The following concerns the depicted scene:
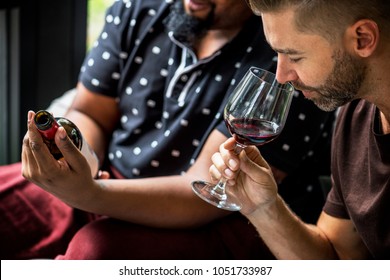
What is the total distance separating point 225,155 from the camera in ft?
4.72

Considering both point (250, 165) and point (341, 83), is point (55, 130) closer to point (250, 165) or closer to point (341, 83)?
point (250, 165)

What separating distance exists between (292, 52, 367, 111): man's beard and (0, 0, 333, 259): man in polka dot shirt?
0.32 meters

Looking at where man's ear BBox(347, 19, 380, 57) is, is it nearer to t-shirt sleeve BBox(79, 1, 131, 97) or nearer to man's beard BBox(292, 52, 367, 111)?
man's beard BBox(292, 52, 367, 111)

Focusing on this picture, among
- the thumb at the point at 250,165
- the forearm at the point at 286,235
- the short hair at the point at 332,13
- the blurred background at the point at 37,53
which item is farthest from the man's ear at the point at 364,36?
the blurred background at the point at 37,53

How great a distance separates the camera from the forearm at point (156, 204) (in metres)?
1.66

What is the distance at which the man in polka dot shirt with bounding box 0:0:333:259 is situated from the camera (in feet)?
5.45

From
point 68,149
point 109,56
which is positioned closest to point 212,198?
point 68,149

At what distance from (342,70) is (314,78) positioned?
0.18ft

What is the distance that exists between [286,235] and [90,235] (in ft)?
1.51

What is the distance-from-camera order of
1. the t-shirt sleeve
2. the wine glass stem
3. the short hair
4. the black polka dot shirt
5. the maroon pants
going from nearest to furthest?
the short hair < the wine glass stem < the maroon pants < the black polka dot shirt < the t-shirt sleeve

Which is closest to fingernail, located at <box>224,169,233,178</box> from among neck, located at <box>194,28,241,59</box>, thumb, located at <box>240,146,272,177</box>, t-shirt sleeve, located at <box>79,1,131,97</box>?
thumb, located at <box>240,146,272,177</box>

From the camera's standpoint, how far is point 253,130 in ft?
4.64

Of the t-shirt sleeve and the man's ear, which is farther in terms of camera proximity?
the t-shirt sleeve

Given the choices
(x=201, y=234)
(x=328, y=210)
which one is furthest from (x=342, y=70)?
(x=201, y=234)
